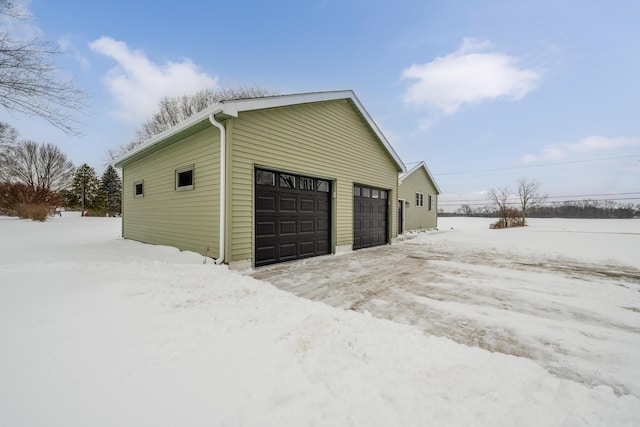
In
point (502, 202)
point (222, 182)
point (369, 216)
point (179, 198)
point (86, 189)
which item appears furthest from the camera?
point (86, 189)

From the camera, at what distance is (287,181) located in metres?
6.60

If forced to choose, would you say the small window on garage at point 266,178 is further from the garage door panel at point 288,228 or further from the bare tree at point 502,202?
the bare tree at point 502,202

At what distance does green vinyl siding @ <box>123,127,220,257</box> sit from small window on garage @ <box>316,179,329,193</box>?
9.95 feet

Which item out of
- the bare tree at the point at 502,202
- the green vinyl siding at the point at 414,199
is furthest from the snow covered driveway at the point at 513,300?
the bare tree at the point at 502,202

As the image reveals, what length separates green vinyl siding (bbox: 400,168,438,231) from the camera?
56.6 ft

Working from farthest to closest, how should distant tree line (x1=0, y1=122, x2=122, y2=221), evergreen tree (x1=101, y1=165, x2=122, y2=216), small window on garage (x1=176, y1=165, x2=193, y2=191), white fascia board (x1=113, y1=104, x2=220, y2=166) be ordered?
1. evergreen tree (x1=101, y1=165, x2=122, y2=216)
2. distant tree line (x1=0, y1=122, x2=122, y2=221)
3. small window on garage (x1=176, y1=165, x2=193, y2=191)
4. white fascia board (x1=113, y1=104, x2=220, y2=166)

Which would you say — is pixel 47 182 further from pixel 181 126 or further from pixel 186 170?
pixel 181 126

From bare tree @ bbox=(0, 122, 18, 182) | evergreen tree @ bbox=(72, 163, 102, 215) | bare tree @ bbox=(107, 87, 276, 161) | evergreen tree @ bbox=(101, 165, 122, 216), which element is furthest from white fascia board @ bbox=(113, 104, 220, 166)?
evergreen tree @ bbox=(72, 163, 102, 215)

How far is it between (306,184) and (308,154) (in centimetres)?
86

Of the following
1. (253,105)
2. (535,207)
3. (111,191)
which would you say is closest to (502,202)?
(535,207)

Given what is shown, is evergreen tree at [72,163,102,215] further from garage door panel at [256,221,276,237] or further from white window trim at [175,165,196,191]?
garage door panel at [256,221,276,237]

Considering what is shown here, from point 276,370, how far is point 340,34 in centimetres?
1268

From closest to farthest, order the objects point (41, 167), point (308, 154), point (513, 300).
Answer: point (513, 300)
point (308, 154)
point (41, 167)

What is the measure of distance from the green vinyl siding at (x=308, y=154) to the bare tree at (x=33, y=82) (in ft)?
15.9
